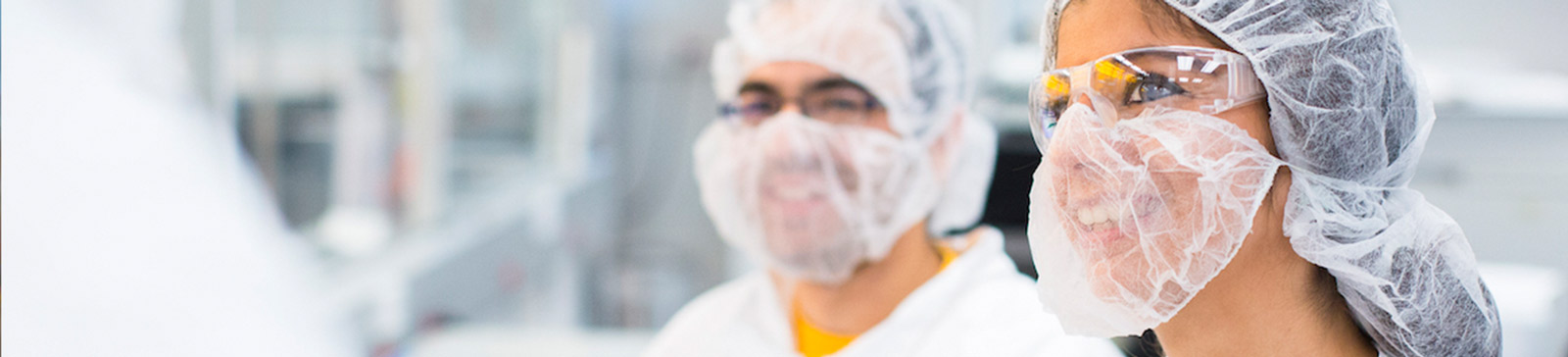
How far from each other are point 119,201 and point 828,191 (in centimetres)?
110

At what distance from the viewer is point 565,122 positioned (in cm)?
381

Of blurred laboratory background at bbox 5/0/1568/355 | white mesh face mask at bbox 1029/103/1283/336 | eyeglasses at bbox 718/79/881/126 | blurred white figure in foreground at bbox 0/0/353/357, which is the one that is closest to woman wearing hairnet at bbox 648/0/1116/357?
eyeglasses at bbox 718/79/881/126

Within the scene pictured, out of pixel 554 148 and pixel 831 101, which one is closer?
pixel 831 101

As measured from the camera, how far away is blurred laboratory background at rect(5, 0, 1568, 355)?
7.03 ft

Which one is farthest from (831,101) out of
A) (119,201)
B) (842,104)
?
(119,201)

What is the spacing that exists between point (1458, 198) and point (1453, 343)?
1.80 meters

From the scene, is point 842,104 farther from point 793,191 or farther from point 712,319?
point 712,319

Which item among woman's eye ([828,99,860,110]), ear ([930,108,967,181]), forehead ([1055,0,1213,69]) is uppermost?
forehead ([1055,0,1213,69])

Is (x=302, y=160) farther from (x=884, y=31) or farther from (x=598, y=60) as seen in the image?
(x=884, y=31)

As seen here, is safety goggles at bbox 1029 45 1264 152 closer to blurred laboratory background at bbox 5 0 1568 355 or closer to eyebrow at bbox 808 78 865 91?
eyebrow at bbox 808 78 865 91

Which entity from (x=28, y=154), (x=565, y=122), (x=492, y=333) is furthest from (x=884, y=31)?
(x=565, y=122)

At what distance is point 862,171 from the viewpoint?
4.00 ft

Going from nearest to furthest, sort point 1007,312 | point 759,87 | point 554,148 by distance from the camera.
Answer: point 1007,312, point 759,87, point 554,148

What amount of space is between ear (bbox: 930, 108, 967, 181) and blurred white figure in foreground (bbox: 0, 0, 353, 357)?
119 cm
